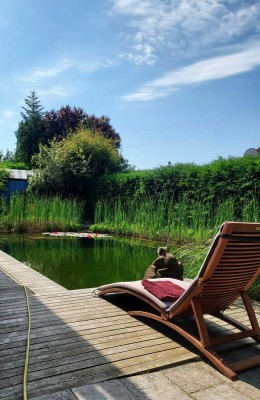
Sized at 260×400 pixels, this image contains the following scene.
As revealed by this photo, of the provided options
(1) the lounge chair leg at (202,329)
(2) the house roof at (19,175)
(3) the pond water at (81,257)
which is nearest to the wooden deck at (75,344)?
(1) the lounge chair leg at (202,329)

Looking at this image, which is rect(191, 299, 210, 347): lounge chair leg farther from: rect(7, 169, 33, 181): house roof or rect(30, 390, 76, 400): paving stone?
rect(7, 169, 33, 181): house roof

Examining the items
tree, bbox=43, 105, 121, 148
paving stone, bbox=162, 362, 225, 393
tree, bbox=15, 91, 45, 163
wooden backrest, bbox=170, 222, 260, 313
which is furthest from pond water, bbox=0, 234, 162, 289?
tree, bbox=43, 105, 121, 148

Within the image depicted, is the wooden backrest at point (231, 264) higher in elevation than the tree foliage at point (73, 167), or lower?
lower

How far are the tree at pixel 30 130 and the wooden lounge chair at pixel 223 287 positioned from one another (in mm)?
24087

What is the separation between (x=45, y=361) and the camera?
2322 mm

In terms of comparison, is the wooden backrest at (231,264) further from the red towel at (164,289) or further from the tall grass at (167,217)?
the tall grass at (167,217)

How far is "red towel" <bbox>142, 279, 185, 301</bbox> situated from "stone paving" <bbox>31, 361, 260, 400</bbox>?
28.2 inches

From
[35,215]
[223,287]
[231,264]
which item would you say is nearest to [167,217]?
[35,215]

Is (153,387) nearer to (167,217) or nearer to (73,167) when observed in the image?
(167,217)

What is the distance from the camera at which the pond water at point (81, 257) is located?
6145 mm

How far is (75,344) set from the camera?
2.61 meters

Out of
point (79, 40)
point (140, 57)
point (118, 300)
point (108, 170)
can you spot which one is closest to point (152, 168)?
point (108, 170)

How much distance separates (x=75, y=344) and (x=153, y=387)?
742mm

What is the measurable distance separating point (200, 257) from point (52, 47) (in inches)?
234
